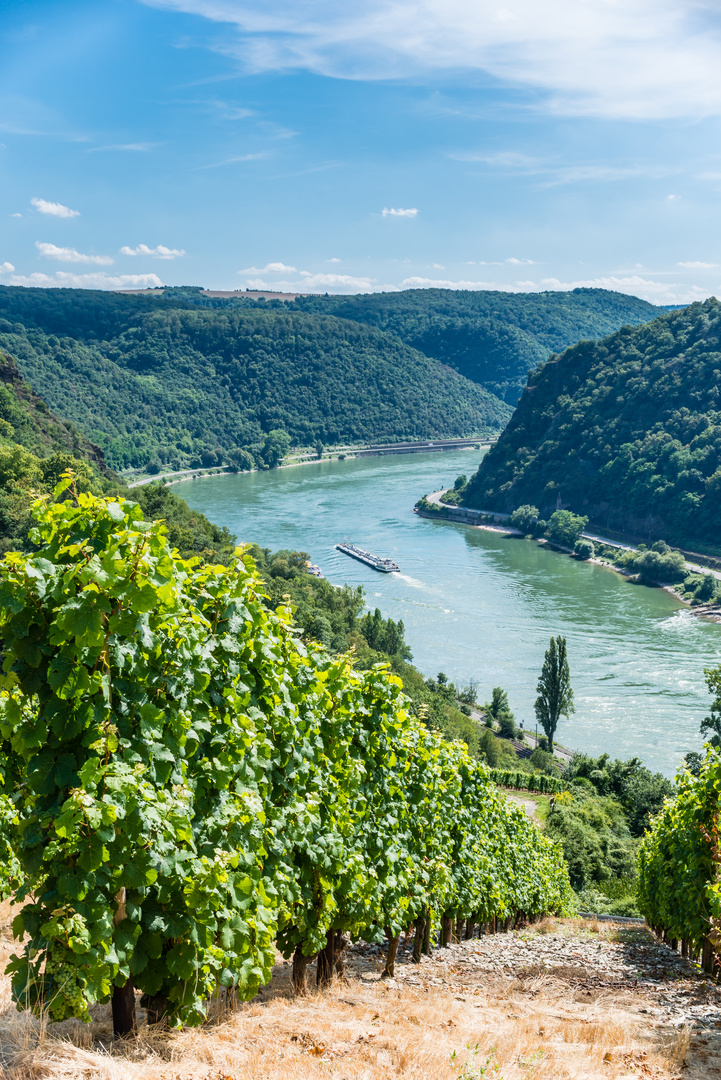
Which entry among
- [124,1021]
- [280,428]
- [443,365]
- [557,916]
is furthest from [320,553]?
[443,365]

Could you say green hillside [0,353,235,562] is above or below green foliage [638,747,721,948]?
above

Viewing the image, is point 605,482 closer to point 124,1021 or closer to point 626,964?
point 626,964

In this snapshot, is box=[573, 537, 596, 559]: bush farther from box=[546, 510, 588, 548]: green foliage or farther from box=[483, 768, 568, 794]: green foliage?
box=[483, 768, 568, 794]: green foliage

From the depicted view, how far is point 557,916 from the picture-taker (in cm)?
1645

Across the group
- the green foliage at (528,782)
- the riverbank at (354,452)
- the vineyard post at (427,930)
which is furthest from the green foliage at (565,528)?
the vineyard post at (427,930)

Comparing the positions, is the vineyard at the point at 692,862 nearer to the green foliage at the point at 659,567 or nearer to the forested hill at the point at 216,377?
the green foliage at the point at 659,567

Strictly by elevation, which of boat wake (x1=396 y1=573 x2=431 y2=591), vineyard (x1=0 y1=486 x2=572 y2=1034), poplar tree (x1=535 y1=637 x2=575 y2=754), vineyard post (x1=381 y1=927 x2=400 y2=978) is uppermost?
vineyard (x1=0 y1=486 x2=572 y2=1034)

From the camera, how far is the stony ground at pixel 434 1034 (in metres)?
3.97

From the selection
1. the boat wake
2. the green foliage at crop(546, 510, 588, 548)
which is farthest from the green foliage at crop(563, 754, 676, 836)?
the green foliage at crop(546, 510, 588, 548)

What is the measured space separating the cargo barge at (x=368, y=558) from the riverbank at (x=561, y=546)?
58.2 feet

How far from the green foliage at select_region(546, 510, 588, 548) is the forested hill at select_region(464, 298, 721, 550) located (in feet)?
15.5

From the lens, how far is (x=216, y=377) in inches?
5832

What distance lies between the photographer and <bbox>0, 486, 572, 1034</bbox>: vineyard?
3695 mm

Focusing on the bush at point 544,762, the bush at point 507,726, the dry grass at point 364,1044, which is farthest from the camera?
the bush at point 507,726
